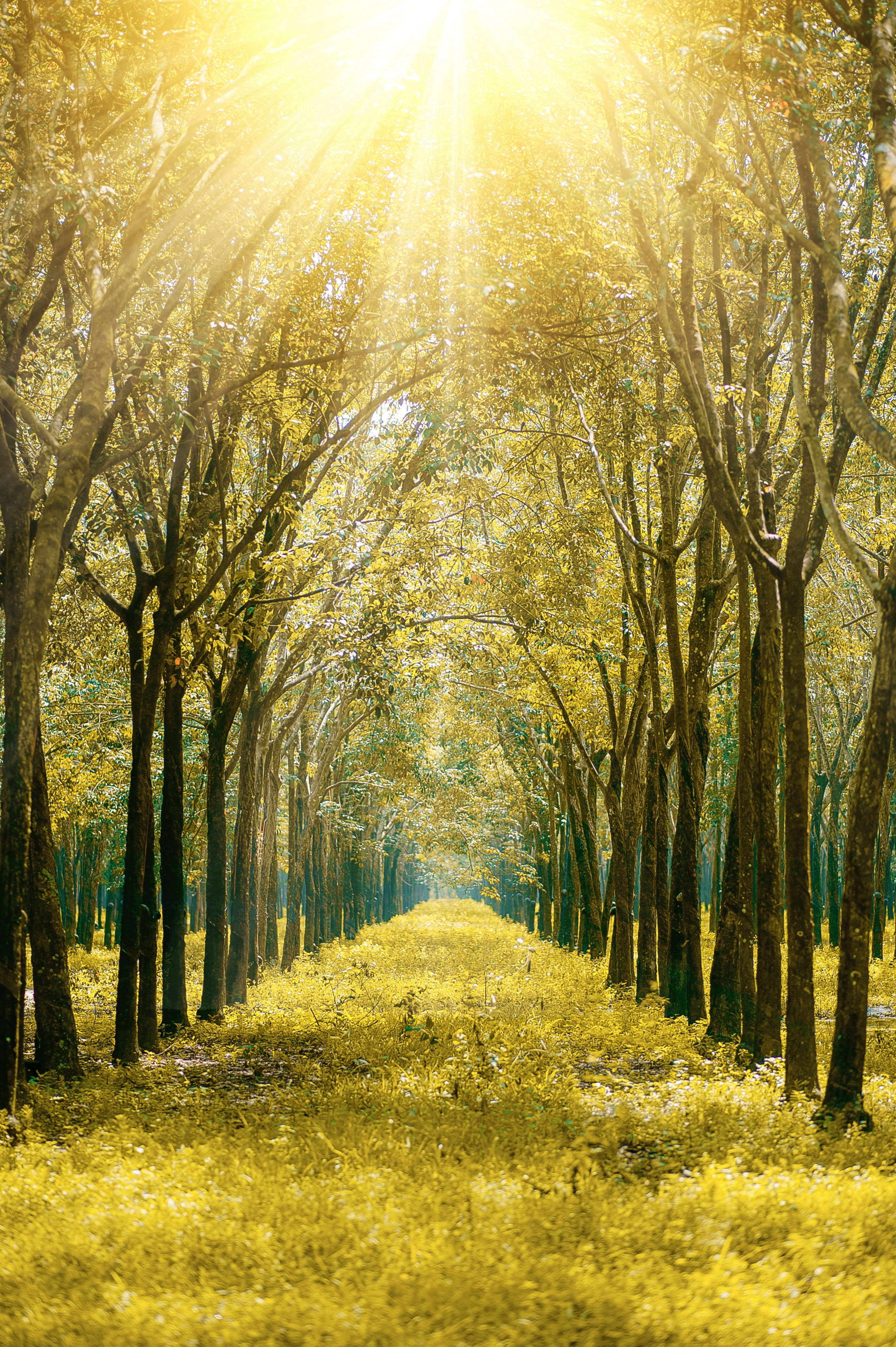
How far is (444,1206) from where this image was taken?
18.1 ft

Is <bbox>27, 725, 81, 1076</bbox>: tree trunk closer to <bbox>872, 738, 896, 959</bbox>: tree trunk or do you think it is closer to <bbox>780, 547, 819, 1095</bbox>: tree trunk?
<bbox>780, 547, 819, 1095</bbox>: tree trunk

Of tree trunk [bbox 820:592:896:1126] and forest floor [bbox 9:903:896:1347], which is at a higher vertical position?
tree trunk [bbox 820:592:896:1126]

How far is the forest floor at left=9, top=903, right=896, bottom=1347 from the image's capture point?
4.25m

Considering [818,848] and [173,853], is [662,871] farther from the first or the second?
[818,848]

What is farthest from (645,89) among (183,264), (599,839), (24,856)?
(599,839)

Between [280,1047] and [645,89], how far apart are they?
39.5 ft

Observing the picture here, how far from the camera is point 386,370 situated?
13023mm

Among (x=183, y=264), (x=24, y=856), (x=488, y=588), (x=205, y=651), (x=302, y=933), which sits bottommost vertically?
(x=302, y=933)

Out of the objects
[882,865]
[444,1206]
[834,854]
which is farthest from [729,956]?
[834,854]

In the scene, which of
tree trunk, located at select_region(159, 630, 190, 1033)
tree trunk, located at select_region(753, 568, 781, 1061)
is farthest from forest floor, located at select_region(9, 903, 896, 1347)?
tree trunk, located at select_region(159, 630, 190, 1033)

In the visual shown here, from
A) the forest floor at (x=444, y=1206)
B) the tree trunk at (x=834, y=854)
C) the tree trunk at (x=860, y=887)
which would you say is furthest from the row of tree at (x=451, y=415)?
the tree trunk at (x=834, y=854)

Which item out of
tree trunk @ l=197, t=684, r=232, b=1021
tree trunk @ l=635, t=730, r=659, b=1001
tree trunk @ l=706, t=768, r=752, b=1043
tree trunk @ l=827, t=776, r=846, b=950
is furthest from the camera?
tree trunk @ l=827, t=776, r=846, b=950

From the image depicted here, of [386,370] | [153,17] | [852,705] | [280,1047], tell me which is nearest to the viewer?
[153,17]

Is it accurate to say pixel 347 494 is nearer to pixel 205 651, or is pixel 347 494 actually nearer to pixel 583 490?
pixel 583 490
